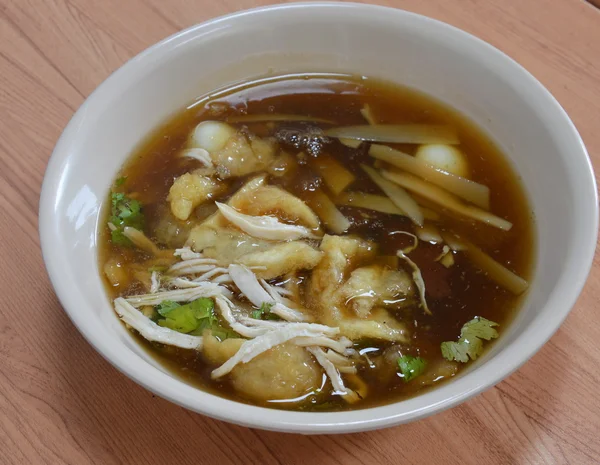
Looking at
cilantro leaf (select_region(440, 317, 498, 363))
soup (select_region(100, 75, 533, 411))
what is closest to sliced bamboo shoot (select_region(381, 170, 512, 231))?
soup (select_region(100, 75, 533, 411))

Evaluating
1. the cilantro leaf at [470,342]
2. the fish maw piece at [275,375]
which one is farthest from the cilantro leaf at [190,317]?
the cilantro leaf at [470,342]

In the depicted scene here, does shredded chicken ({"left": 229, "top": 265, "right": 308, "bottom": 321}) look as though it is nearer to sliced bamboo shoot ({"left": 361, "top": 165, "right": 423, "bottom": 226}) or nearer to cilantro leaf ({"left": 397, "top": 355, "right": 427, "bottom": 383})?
cilantro leaf ({"left": 397, "top": 355, "right": 427, "bottom": 383})

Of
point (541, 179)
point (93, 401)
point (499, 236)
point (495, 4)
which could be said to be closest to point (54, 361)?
point (93, 401)

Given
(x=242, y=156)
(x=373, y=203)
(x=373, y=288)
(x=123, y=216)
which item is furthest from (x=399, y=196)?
(x=123, y=216)

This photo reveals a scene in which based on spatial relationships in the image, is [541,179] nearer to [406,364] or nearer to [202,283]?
[406,364]

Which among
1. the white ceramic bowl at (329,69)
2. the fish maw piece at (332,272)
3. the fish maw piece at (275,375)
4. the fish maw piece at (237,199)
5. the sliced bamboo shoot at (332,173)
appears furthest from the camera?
the sliced bamboo shoot at (332,173)

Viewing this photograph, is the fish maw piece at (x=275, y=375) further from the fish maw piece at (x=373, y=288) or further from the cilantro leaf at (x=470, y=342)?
the cilantro leaf at (x=470, y=342)
